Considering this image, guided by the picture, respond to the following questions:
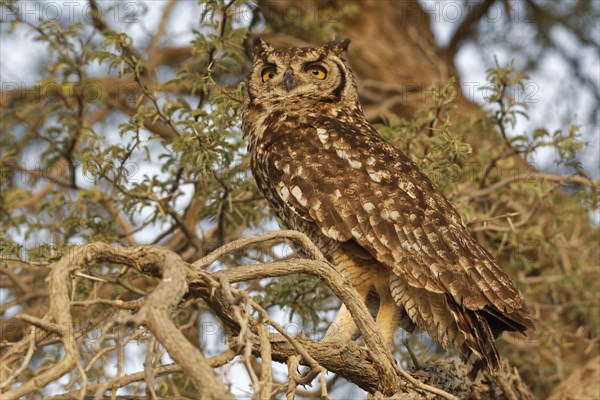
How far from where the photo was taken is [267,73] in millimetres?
4812

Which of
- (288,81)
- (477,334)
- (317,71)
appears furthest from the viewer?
(317,71)

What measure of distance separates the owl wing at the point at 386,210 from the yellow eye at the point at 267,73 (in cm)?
67

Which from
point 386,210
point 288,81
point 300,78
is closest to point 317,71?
point 300,78

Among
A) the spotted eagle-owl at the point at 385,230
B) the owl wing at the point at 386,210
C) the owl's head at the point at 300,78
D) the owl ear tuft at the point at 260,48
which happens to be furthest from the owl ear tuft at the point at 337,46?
the owl wing at the point at 386,210

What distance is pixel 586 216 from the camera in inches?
257

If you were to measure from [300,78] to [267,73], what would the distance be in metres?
0.22

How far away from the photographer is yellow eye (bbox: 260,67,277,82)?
Answer: 15.7 ft

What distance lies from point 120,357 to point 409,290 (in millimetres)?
1837

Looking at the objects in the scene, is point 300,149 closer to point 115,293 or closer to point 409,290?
point 409,290

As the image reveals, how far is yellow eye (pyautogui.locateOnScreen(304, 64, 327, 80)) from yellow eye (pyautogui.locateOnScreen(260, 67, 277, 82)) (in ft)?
0.62

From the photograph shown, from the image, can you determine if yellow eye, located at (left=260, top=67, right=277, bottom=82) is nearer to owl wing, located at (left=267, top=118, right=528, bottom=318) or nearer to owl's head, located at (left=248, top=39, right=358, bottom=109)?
owl's head, located at (left=248, top=39, right=358, bottom=109)

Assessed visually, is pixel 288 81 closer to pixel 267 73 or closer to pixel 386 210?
pixel 267 73

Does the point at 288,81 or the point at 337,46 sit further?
the point at 337,46

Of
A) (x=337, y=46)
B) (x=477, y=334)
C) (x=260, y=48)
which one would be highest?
(x=260, y=48)
